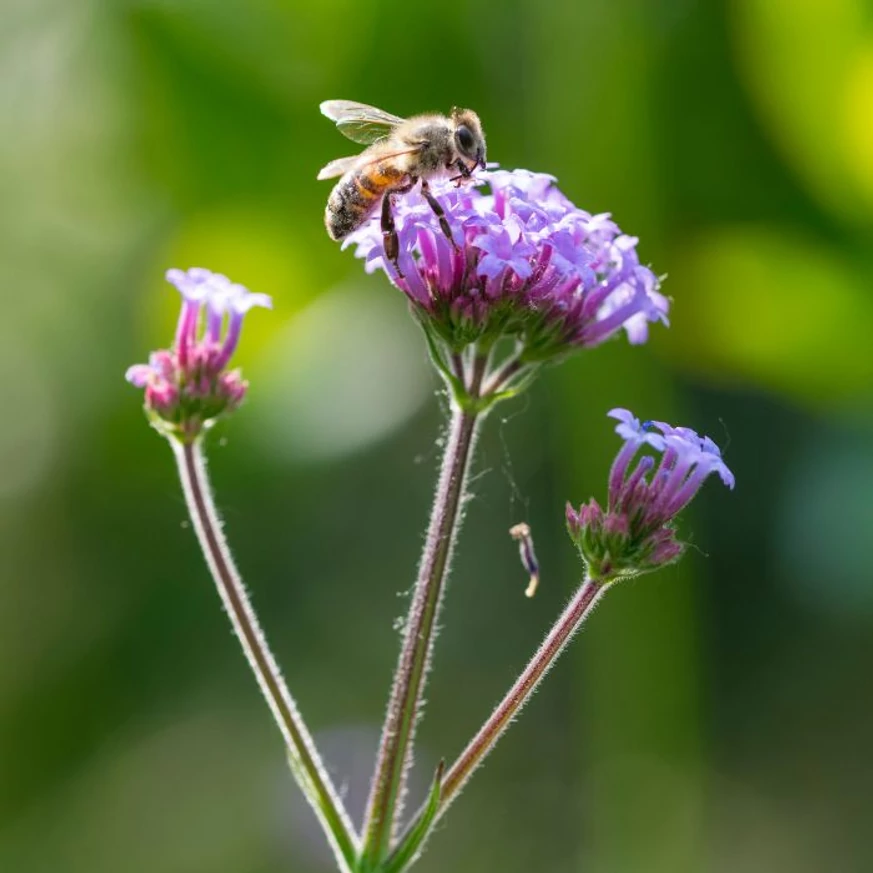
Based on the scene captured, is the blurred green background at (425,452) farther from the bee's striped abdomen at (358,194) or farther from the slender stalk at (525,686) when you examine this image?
the bee's striped abdomen at (358,194)

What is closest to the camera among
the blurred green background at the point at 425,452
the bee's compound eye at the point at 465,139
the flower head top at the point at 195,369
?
the bee's compound eye at the point at 465,139

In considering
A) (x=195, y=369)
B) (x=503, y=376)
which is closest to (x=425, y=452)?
(x=195, y=369)

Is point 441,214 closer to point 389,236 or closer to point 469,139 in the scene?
point 389,236

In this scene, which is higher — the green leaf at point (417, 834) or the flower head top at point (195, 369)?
the flower head top at point (195, 369)

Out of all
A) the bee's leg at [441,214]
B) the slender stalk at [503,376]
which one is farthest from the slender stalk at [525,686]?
the bee's leg at [441,214]

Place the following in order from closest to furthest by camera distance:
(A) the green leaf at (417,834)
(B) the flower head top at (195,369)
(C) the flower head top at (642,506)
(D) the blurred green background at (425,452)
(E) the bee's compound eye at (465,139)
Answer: (A) the green leaf at (417,834)
(C) the flower head top at (642,506)
(E) the bee's compound eye at (465,139)
(B) the flower head top at (195,369)
(D) the blurred green background at (425,452)

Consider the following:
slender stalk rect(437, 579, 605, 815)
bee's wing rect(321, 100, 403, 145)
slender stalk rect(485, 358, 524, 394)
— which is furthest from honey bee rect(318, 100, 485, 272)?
slender stalk rect(437, 579, 605, 815)

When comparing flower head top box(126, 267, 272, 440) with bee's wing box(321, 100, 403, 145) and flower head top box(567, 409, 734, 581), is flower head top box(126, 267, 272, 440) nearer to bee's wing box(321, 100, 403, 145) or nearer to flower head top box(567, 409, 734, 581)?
bee's wing box(321, 100, 403, 145)
